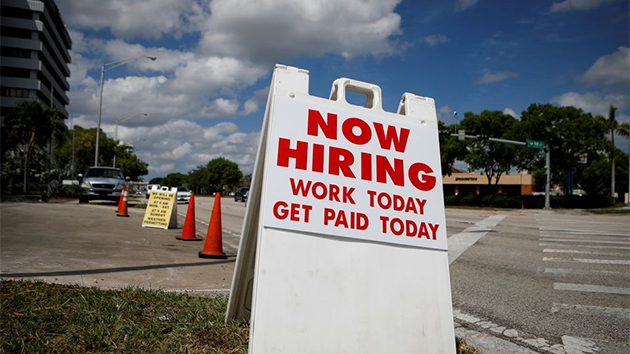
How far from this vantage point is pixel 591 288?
6043 millimetres

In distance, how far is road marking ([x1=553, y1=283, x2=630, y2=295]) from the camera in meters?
5.88

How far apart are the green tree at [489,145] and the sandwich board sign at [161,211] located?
1315 inches

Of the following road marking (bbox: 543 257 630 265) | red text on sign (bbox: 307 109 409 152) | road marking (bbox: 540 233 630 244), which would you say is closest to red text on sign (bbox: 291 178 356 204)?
red text on sign (bbox: 307 109 409 152)

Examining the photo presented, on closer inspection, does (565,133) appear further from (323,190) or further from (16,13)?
(16,13)

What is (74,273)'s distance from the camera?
17.5 feet

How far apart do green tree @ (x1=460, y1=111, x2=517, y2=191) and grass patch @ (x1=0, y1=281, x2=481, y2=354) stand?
39.8 metres

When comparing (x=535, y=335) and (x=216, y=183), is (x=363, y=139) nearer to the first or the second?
(x=535, y=335)

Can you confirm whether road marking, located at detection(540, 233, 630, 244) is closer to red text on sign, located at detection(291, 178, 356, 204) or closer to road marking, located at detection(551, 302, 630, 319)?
road marking, located at detection(551, 302, 630, 319)

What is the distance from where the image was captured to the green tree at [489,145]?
40.4 meters

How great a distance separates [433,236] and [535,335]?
6.54 ft

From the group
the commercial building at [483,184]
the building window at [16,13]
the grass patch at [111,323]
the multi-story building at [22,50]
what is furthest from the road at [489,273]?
the building window at [16,13]

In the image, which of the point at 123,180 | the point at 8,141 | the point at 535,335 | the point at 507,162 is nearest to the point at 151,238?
the point at 535,335

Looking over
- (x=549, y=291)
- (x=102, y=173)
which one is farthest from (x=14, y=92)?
(x=549, y=291)

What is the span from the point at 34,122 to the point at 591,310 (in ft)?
123
